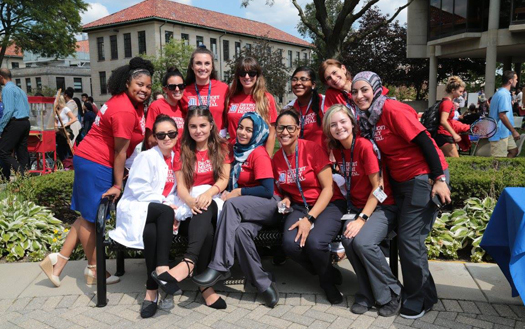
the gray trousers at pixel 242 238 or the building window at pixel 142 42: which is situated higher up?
the building window at pixel 142 42

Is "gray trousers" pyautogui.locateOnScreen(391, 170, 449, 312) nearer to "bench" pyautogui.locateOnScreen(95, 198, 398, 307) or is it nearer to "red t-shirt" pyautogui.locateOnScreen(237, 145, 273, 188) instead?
"bench" pyautogui.locateOnScreen(95, 198, 398, 307)

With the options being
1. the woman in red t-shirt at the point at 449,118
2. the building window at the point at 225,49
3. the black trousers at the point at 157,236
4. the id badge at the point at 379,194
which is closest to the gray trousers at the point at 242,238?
the black trousers at the point at 157,236

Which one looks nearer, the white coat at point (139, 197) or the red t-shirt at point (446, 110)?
the white coat at point (139, 197)

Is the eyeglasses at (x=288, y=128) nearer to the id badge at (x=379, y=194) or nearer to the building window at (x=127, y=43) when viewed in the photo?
the id badge at (x=379, y=194)

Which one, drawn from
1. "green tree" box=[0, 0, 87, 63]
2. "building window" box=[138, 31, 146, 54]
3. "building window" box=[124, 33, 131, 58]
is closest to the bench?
"green tree" box=[0, 0, 87, 63]

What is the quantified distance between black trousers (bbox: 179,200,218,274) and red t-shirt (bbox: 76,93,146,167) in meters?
0.95

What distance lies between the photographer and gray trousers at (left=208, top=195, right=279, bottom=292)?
3.61 meters

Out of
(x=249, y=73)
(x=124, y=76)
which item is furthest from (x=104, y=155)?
(x=249, y=73)

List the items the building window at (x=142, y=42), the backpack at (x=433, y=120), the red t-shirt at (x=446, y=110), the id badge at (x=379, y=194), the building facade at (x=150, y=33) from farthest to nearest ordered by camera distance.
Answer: the building window at (x=142, y=42), the building facade at (x=150, y=33), the backpack at (x=433, y=120), the red t-shirt at (x=446, y=110), the id badge at (x=379, y=194)

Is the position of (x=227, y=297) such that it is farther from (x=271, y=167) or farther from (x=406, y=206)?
(x=406, y=206)

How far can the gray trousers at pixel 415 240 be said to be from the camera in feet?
11.1

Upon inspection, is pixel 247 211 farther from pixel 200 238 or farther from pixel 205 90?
pixel 205 90

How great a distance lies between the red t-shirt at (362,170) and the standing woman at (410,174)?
111 mm

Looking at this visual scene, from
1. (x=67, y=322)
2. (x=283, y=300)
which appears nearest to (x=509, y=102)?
(x=283, y=300)
